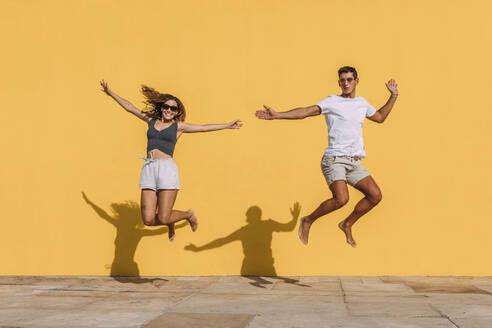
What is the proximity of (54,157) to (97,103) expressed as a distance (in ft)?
2.52

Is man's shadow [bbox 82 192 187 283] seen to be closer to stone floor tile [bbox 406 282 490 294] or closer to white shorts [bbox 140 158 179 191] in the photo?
white shorts [bbox 140 158 179 191]

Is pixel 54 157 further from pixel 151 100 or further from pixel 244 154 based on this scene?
pixel 244 154

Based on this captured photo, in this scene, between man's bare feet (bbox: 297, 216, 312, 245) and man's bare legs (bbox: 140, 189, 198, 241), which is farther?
man's bare legs (bbox: 140, 189, 198, 241)

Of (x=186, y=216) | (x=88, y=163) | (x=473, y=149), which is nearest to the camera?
(x=186, y=216)

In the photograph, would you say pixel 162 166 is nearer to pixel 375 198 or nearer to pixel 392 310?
pixel 375 198

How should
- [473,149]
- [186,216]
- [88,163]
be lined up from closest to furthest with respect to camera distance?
1. [186,216]
2. [473,149]
3. [88,163]

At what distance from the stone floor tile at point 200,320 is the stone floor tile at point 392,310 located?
29.6 inches

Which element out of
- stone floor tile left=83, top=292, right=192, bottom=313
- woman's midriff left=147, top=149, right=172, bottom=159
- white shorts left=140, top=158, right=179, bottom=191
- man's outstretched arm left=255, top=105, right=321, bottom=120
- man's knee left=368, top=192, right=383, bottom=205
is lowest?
stone floor tile left=83, top=292, right=192, bottom=313

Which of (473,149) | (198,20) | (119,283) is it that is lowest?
(119,283)

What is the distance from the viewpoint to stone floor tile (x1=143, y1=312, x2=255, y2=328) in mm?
3197

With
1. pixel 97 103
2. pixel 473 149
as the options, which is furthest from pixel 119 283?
pixel 473 149

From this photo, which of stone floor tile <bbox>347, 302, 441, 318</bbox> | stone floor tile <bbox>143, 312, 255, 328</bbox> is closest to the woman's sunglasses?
stone floor tile <bbox>143, 312, 255, 328</bbox>

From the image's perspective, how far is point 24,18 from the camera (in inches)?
251

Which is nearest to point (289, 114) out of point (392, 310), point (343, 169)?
point (343, 169)
